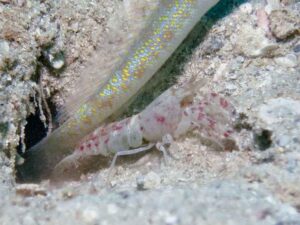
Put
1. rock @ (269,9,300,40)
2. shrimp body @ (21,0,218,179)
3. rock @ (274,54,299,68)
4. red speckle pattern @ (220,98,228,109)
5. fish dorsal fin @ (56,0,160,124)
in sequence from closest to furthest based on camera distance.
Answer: red speckle pattern @ (220,98,228,109) → rock @ (274,54,299,68) → rock @ (269,9,300,40) → shrimp body @ (21,0,218,179) → fish dorsal fin @ (56,0,160,124)

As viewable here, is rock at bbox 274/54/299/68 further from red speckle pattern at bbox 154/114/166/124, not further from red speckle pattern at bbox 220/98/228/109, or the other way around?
red speckle pattern at bbox 154/114/166/124

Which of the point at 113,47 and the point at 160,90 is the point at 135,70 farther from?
the point at 160,90

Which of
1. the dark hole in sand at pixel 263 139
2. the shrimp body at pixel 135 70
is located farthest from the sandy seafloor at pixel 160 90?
the shrimp body at pixel 135 70

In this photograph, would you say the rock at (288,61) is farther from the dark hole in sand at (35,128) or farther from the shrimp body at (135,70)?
the dark hole in sand at (35,128)

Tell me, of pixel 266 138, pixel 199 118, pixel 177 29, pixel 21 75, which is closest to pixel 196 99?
pixel 199 118

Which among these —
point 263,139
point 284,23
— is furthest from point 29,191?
point 284,23

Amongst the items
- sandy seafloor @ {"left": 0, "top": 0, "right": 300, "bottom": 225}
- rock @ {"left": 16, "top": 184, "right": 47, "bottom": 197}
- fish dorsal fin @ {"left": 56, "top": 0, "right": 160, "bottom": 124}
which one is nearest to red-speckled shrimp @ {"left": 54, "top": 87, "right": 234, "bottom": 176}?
sandy seafloor @ {"left": 0, "top": 0, "right": 300, "bottom": 225}

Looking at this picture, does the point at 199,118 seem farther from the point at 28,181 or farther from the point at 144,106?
the point at 28,181
